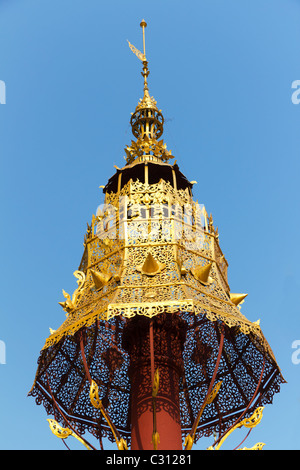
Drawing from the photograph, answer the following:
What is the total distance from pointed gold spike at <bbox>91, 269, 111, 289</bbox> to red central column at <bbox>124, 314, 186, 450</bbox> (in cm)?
113

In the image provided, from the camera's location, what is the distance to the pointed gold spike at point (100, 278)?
592 inches

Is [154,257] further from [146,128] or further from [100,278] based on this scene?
[146,128]

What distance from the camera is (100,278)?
15.1m

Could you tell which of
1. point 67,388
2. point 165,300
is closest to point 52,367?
point 67,388

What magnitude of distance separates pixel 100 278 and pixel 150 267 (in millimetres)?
1121

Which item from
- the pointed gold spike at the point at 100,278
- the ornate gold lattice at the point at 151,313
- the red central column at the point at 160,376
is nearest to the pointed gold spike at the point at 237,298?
the ornate gold lattice at the point at 151,313

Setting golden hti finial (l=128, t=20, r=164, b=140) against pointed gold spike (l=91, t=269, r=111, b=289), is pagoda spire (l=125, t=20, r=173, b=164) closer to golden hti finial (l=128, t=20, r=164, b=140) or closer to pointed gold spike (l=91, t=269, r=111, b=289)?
golden hti finial (l=128, t=20, r=164, b=140)

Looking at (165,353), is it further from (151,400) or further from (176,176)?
(176,176)

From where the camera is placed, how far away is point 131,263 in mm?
15117

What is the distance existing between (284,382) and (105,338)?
13.7 feet

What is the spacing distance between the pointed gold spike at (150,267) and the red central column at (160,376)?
1.16 meters

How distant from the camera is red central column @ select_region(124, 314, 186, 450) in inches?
557

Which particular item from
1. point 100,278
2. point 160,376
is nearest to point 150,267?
point 100,278

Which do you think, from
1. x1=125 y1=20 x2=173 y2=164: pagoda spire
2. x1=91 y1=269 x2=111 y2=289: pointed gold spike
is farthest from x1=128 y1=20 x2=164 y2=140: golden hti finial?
x1=91 y1=269 x2=111 y2=289: pointed gold spike
